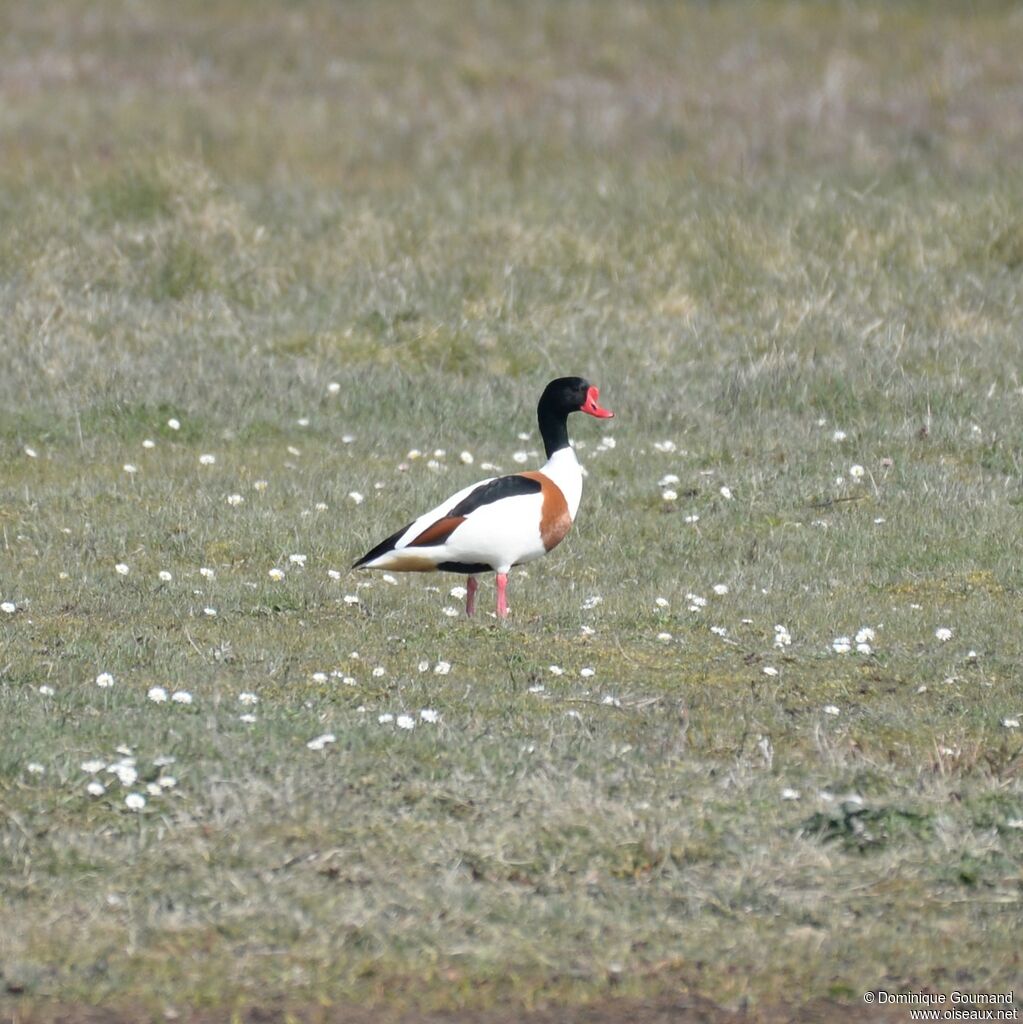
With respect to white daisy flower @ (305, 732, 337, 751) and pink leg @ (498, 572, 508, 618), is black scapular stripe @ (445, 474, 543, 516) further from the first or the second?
white daisy flower @ (305, 732, 337, 751)

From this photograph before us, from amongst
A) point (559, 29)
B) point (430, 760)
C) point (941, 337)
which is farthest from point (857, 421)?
point (559, 29)

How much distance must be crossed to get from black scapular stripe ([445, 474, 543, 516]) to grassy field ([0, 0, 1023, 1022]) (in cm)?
67

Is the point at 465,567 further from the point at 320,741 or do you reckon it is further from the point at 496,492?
the point at 320,741

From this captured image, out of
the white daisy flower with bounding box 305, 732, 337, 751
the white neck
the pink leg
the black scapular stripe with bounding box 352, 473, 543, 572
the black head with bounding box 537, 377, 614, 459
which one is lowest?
the pink leg

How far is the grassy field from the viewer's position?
5.83 m

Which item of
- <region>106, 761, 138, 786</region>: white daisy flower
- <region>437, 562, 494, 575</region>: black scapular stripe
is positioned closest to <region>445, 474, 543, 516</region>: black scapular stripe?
<region>437, 562, 494, 575</region>: black scapular stripe

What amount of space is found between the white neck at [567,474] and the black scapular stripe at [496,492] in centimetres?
34

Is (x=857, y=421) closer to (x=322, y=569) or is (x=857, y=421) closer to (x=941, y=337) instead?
(x=941, y=337)

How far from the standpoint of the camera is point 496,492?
9.65m

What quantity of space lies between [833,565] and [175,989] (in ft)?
22.0

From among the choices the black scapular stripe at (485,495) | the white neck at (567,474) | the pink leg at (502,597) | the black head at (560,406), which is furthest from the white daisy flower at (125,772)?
the black head at (560,406)

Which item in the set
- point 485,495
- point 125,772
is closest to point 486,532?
point 485,495

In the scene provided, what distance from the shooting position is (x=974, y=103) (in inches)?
943

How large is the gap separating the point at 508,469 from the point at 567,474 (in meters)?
3.46
